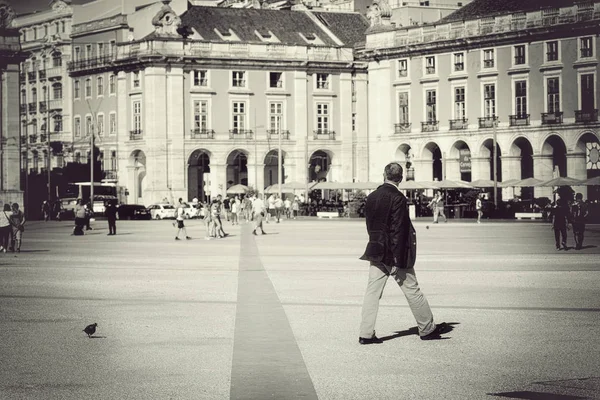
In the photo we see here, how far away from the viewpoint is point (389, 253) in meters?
15.8

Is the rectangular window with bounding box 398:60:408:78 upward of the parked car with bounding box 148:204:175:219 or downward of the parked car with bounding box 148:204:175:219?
upward

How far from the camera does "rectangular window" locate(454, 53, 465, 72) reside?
95.4 metres

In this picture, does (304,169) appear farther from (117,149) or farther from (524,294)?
(524,294)

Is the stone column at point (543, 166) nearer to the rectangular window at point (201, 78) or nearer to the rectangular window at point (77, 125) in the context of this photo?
the rectangular window at point (201, 78)

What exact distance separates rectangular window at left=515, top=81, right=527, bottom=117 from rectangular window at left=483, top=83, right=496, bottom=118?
1943mm

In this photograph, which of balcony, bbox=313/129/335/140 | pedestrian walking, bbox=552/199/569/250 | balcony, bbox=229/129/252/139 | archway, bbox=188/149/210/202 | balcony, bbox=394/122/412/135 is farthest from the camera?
balcony, bbox=313/129/335/140

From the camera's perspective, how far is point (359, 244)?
4266cm

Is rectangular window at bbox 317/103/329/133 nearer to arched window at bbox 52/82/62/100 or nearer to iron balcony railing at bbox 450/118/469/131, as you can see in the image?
iron balcony railing at bbox 450/118/469/131

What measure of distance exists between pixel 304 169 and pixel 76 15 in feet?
96.9

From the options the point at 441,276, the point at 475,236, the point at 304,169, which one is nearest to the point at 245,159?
the point at 304,169

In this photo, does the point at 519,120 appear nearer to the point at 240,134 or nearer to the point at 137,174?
the point at 240,134

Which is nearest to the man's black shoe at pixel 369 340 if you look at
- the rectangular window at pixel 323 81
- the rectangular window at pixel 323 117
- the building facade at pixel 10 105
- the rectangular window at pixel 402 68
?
the building facade at pixel 10 105

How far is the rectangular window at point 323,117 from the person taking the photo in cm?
11275

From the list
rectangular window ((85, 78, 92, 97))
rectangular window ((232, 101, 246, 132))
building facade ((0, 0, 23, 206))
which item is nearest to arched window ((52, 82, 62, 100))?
rectangular window ((85, 78, 92, 97))
